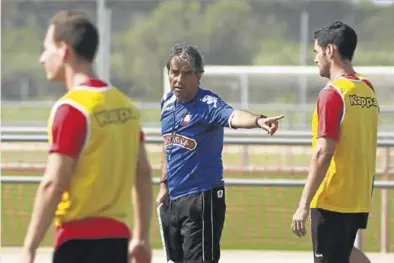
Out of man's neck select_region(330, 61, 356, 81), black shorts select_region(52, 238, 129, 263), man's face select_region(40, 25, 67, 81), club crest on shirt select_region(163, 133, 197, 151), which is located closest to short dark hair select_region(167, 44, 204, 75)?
club crest on shirt select_region(163, 133, 197, 151)

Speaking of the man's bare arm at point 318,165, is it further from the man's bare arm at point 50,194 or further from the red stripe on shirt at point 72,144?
the man's bare arm at point 50,194

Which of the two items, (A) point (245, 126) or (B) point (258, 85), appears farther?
(B) point (258, 85)

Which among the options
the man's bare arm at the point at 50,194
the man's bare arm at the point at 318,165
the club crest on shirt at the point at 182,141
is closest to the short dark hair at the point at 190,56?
the club crest on shirt at the point at 182,141

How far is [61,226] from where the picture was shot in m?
4.45

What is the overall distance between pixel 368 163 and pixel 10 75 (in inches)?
1719

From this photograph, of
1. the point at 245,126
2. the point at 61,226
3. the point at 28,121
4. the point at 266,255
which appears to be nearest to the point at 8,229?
the point at 266,255

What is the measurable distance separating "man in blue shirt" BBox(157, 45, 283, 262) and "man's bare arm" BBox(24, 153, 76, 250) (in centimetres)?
234

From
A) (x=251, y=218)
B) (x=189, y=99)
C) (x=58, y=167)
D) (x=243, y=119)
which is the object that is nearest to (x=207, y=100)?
(x=189, y=99)

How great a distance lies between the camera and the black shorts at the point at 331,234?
6.25 m

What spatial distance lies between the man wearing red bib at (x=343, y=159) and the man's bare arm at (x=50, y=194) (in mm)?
2085

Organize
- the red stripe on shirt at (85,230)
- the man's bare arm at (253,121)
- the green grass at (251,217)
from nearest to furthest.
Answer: the red stripe on shirt at (85,230), the man's bare arm at (253,121), the green grass at (251,217)

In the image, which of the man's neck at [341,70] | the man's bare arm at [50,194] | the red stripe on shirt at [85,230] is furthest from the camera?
the man's neck at [341,70]

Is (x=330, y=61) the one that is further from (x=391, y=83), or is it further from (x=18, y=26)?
(x=18, y=26)

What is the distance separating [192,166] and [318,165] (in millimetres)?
939
